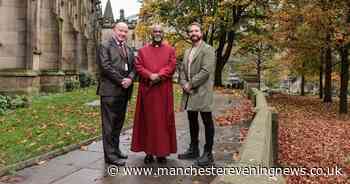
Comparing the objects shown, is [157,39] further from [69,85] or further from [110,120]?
[69,85]

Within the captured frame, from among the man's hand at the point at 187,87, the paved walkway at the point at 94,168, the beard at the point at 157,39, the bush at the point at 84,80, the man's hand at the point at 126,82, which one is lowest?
the paved walkway at the point at 94,168

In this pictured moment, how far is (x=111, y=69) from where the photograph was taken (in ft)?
18.8

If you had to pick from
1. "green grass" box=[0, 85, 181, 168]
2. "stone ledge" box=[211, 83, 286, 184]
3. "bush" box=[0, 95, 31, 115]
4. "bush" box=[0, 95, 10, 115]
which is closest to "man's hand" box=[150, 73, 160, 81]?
"stone ledge" box=[211, 83, 286, 184]

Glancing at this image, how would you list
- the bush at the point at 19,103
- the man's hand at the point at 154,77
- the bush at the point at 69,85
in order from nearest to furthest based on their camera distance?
the man's hand at the point at 154,77, the bush at the point at 19,103, the bush at the point at 69,85

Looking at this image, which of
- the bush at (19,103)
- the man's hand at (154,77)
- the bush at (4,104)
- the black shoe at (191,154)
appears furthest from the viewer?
the bush at (19,103)

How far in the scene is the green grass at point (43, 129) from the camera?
675 centimetres

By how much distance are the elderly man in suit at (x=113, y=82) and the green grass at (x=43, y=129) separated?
1380 mm

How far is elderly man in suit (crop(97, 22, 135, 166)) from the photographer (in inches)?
228

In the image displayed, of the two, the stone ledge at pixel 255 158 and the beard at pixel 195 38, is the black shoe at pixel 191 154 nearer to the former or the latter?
the stone ledge at pixel 255 158

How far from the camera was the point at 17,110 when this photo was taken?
12.4 meters

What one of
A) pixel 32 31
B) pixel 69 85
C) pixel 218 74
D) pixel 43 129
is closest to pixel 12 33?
pixel 32 31

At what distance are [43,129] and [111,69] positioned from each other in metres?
3.87

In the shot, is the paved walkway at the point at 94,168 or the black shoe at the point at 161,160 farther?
the black shoe at the point at 161,160

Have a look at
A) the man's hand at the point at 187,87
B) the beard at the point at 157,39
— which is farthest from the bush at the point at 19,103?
the man's hand at the point at 187,87
